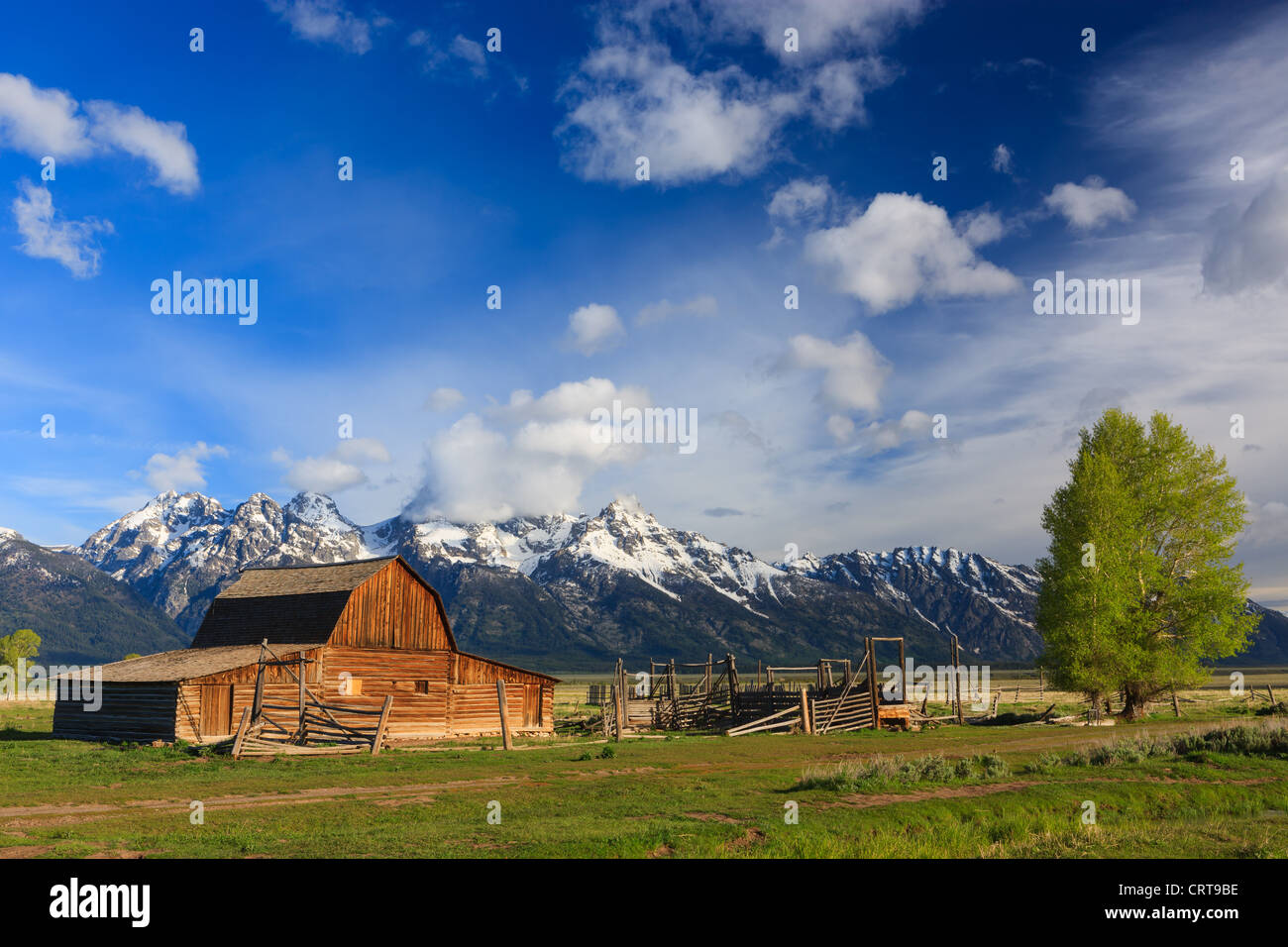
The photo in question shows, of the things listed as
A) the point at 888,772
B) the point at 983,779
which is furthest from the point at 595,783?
the point at 983,779

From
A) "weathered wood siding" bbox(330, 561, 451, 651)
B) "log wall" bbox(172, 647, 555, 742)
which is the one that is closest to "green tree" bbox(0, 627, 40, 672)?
"weathered wood siding" bbox(330, 561, 451, 651)

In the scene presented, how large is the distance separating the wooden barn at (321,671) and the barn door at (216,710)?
44mm

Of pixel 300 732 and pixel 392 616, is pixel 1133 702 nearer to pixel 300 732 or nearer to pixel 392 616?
pixel 392 616

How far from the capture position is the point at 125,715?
39281 mm

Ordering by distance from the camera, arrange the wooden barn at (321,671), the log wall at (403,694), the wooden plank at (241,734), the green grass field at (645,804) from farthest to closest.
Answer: the wooden barn at (321,671)
the log wall at (403,694)
the wooden plank at (241,734)
the green grass field at (645,804)

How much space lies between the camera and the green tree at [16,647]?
106 m

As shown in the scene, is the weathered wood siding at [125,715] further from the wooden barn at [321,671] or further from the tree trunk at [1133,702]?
the tree trunk at [1133,702]

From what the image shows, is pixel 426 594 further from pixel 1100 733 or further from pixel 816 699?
pixel 1100 733

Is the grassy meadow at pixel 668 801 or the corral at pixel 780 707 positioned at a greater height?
the grassy meadow at pixel 668 801

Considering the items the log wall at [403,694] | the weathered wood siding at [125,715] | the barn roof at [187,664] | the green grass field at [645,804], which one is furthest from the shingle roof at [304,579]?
the green grass field at [645,804]

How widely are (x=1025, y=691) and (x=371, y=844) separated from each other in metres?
91.1

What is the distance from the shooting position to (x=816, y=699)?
1785 inches
